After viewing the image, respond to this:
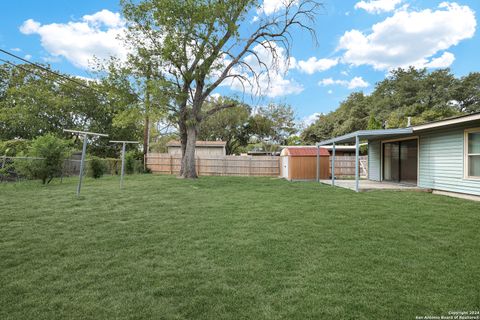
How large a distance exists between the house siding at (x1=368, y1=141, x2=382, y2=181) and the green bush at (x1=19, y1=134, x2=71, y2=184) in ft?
42.9

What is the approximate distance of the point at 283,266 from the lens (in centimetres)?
299

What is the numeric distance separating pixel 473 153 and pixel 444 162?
1.05m

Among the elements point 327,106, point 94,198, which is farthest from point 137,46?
point 327,106

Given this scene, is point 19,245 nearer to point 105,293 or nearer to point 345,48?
point 105,293

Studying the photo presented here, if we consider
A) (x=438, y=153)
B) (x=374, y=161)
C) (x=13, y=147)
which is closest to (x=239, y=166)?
(x=374, y=161)

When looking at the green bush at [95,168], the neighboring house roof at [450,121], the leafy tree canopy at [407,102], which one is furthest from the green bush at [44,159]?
the leafy tree canopy at [407,102]

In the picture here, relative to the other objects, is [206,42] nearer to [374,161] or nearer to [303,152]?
[303,152]

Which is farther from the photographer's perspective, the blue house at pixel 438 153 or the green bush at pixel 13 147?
the green bush at pixel 13 147

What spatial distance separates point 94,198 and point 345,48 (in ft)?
55.4

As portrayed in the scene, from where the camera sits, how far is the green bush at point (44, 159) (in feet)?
33.9

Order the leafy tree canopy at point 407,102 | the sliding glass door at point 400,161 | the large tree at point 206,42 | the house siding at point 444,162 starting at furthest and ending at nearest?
the leafy tree canopy at point 407,102 → the large tree at point 206,42 → the sliding glass door at point 400,161 → the house siding at point 444,162

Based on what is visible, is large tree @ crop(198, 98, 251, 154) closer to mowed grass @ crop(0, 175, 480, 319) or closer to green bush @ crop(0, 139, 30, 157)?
Result: green bush @ crop(0, 139, 30, 157)

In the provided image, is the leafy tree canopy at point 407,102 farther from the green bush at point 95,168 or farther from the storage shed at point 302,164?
the green bush at point 95,168

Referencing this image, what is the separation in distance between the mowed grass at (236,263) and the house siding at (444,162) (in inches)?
114
